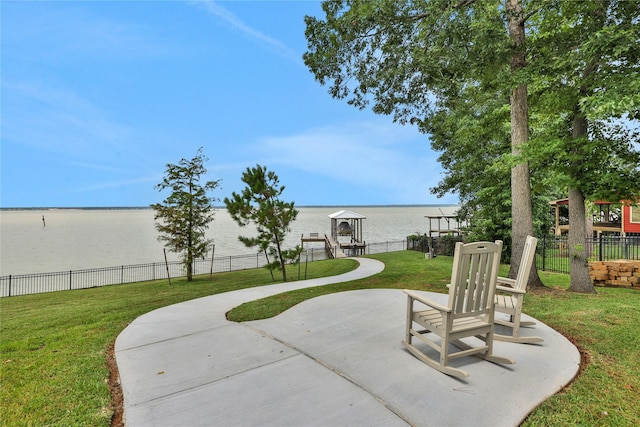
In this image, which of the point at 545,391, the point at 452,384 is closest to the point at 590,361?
the point at 545,391

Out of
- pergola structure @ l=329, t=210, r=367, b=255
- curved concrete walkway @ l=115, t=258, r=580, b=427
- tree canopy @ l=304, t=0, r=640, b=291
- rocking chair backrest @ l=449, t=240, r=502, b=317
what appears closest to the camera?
curved concrete walkway @ l=115, t=258, r=580, b=427

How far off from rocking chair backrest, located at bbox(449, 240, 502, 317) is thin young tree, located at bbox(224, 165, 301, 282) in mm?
8053

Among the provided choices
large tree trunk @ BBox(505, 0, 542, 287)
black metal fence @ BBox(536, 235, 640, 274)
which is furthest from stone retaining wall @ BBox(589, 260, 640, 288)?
large tree trunk @ BBox(505, 0, 542, 287)

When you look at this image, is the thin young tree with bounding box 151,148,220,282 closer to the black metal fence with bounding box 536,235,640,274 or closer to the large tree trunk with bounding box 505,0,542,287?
the large tree trunk with bounding box 505,0,542,287

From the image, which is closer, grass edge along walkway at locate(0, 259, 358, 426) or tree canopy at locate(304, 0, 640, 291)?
grass edge along walkway at locate(0, 259, 358, 426)

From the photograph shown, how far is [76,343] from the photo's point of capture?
3814mm

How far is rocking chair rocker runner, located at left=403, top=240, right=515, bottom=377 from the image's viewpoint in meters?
2.64

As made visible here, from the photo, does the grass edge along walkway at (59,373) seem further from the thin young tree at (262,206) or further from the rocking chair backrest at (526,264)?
the thin young tree at (262,206)

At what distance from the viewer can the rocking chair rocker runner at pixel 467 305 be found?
2639mm

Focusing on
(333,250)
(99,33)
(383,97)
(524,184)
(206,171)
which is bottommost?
(333,250)

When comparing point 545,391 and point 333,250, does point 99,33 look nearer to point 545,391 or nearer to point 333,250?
point 333,250

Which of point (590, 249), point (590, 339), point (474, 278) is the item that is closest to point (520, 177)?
point (590, 339)

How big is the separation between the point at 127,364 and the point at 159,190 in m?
11.6

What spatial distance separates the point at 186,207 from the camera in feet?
43.0
